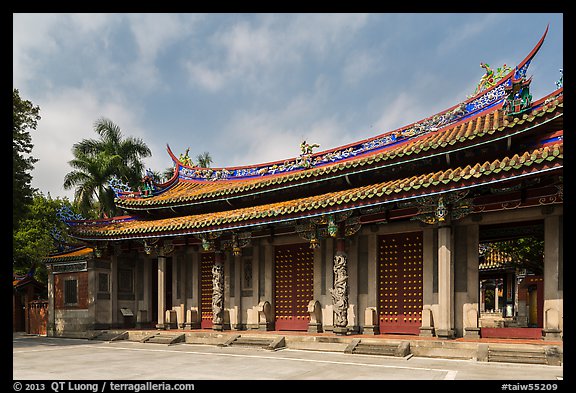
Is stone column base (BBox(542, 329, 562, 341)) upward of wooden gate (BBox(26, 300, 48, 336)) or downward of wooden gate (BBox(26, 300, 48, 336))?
upward

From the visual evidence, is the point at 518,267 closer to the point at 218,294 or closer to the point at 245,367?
the point at 218,294

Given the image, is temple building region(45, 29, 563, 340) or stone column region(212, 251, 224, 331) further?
stone column region(212, 251, 224, 331)

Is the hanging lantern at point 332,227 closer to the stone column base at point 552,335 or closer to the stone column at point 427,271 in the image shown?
the stone column at point 427,271

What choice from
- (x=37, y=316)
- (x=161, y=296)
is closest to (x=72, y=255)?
(x=37, y=316)

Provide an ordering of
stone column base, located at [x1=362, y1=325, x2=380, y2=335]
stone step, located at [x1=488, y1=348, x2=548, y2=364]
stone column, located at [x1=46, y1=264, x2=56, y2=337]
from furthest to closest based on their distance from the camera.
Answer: stone column, located at [x1=46, y1=264, x2=56, y2=337]
stone column base, located at [x1=362, y1=325, x2=380, y2=335]
stone step, located at [x1=488, y1=348, x2=548, y2=364]

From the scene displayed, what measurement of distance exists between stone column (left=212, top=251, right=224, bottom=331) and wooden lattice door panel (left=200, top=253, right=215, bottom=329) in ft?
5.06

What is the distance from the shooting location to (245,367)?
10.4 m

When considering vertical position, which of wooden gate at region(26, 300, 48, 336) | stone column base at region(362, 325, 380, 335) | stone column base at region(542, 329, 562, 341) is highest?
stone column base at region(542, 329, 562, 341)

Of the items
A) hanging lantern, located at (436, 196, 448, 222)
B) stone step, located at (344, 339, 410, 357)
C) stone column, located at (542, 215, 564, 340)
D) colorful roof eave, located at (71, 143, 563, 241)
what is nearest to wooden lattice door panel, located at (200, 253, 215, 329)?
colorful roof eave, located at (71, 143, 563, 241)

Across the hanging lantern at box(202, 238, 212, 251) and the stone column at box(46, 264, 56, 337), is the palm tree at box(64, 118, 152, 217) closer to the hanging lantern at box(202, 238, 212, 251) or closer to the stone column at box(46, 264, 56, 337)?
the stone column at box(46, 264, 56, 337)

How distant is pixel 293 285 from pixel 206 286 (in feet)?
13.0

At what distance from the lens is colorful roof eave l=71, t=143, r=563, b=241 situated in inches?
403

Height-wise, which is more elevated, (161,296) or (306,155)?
(306,155)
